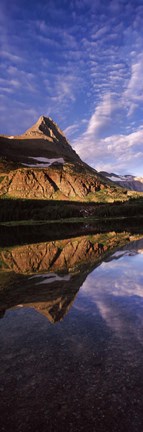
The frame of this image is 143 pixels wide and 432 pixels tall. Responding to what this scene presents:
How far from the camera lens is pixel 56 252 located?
115 feet

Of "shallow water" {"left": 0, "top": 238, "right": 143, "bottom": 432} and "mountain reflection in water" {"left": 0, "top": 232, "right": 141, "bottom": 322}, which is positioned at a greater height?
"shallow water" {"left": 0, "top": 238, "right": 143, "bottom": 432}

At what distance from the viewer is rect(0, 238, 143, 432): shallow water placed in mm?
Result: 6820

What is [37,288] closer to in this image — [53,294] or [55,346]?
[53,294]

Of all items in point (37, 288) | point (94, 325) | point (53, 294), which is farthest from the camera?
point (37, 288)

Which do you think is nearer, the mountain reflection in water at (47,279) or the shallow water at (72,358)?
the shallow water at (72,358)

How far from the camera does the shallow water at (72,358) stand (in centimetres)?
682

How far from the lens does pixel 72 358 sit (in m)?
9.51

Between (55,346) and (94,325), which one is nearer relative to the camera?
(55,346)

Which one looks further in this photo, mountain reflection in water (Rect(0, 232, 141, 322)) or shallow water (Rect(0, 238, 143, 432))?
mountain reflection in water (Rect(0, 232, 141, 322))

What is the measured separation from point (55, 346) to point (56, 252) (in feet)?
80.7

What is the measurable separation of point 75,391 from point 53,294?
9.07 metres

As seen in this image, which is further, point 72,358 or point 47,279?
point 47,279

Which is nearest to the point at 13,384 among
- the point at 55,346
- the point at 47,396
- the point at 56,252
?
the point at 47,396

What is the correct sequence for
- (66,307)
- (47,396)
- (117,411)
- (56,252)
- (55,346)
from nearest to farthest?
(117,411) < (47,396) < (55,346) < (66,307) < (56,252)
